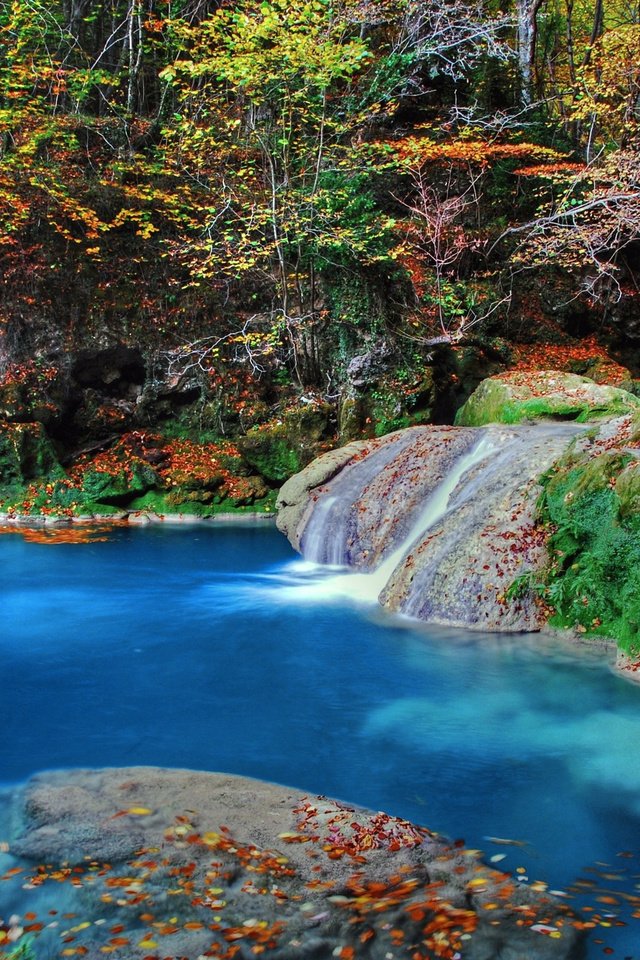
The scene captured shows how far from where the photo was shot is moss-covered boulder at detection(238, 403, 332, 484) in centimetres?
1441

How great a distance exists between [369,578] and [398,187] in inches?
444

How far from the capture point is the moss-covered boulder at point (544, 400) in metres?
10.8

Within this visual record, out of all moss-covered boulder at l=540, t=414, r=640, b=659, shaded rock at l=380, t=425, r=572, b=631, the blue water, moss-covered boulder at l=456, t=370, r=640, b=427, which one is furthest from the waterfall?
moss-covered boulder at l=540, t=414, r=640, b=659

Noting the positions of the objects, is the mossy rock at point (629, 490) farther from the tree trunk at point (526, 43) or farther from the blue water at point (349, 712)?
the tree trunk at point (526, 43)

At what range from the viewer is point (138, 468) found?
14172mm

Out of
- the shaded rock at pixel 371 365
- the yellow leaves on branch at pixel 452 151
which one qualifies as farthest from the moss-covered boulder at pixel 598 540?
the yellow leaves on branch at pixel 452 151

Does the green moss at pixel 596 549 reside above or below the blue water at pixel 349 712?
above

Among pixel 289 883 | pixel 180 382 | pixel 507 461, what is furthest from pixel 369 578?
pixel 180 382

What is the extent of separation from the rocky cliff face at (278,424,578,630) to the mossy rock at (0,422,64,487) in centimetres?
471

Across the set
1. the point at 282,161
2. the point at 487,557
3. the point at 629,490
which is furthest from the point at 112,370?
the point at 629,490

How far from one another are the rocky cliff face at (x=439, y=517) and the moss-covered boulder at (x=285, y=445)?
1605 mm

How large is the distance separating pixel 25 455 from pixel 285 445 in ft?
16.2

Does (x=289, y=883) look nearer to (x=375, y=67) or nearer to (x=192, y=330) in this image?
(x=192, y=330)

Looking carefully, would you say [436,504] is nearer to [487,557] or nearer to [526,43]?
[487,557]
